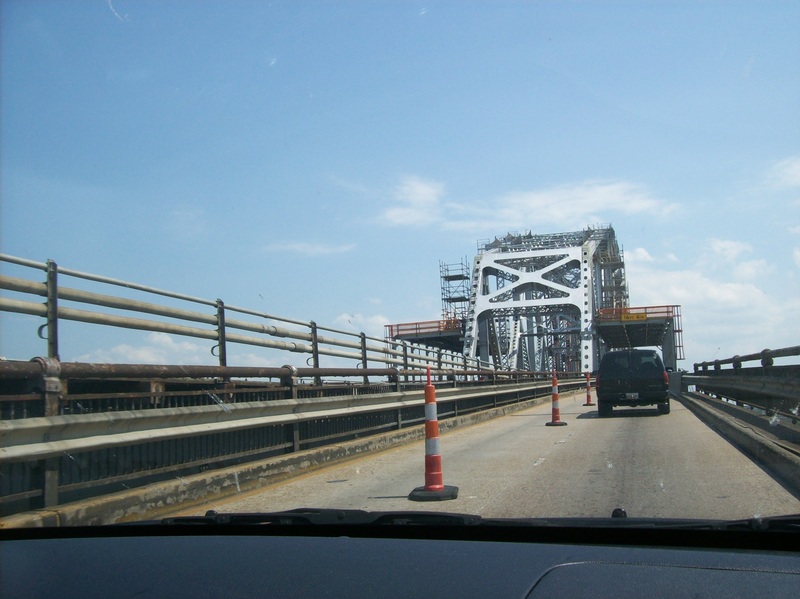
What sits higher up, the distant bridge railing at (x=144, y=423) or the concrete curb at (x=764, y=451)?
the distant bridge railing at (x=144, y=423)

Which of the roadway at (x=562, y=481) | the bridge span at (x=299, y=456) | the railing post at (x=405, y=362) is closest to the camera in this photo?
the bridge span at (x=299, y=456)

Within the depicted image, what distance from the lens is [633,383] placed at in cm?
1817

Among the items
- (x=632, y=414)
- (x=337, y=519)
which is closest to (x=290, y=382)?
(x=337, y=519)

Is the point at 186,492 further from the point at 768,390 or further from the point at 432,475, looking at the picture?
the point at 768,390

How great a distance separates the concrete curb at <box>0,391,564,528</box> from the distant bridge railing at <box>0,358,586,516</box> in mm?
165

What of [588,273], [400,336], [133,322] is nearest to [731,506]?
[133,322]

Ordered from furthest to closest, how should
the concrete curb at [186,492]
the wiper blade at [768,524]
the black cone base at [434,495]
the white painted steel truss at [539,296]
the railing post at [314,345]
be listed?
1. the white painted steel truss at [539,296]
2. the railing post at [314,345]
3. the black cone base at [434,495]
4. the concrete curb at [186,492]
5. the wiper blade at [768,524]

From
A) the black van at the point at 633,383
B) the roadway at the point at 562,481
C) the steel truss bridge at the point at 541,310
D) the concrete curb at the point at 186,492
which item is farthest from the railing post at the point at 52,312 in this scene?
the steel truss bridge at the point at 541,310

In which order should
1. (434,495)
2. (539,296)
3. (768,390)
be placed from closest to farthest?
(434,495), (768,390), (539,296)

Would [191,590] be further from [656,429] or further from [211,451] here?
[656,429]

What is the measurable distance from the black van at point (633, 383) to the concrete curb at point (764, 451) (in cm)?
403

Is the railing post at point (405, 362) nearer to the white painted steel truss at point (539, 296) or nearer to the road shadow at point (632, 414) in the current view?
the road shadow at point (632, 414)

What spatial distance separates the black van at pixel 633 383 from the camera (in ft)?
59.5

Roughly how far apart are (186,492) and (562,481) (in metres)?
3.85
